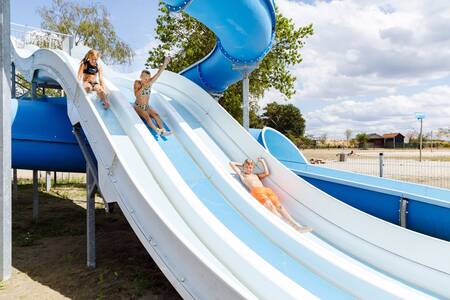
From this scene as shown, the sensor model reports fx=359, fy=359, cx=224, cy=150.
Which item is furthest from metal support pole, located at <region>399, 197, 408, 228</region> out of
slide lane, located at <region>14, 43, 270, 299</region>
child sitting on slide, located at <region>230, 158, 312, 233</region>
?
slide lane, located at <region>14, 43, 270, 299</region>

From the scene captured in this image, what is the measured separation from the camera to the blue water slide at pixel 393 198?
163 inches

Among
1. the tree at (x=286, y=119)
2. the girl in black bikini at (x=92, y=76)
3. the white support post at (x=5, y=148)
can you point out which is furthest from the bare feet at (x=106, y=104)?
the tree at (x=286, y=119)

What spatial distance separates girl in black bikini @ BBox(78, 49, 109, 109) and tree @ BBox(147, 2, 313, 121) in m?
11.8

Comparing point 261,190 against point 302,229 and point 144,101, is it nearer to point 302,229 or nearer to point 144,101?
point 302,229

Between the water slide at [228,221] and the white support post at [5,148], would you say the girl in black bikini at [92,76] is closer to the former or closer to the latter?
the water slide at [228,221]

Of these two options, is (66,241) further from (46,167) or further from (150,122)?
(150,122)

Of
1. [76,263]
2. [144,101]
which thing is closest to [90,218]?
[76,263]

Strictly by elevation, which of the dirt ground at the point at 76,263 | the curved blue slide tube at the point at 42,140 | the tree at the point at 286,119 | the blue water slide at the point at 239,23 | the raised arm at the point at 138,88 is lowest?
the dirt ground at the point at 76,263

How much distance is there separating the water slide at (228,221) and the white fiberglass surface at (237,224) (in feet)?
0.04

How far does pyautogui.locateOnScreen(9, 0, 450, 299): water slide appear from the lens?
3.16 meters

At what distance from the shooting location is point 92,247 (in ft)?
16.7

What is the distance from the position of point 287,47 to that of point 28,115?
13763mm

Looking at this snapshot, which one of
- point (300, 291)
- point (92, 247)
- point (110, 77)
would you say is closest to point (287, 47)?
point (110, 77)

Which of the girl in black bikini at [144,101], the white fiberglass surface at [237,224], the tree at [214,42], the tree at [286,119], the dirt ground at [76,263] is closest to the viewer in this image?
the white fiberglass surface at [237,224]
